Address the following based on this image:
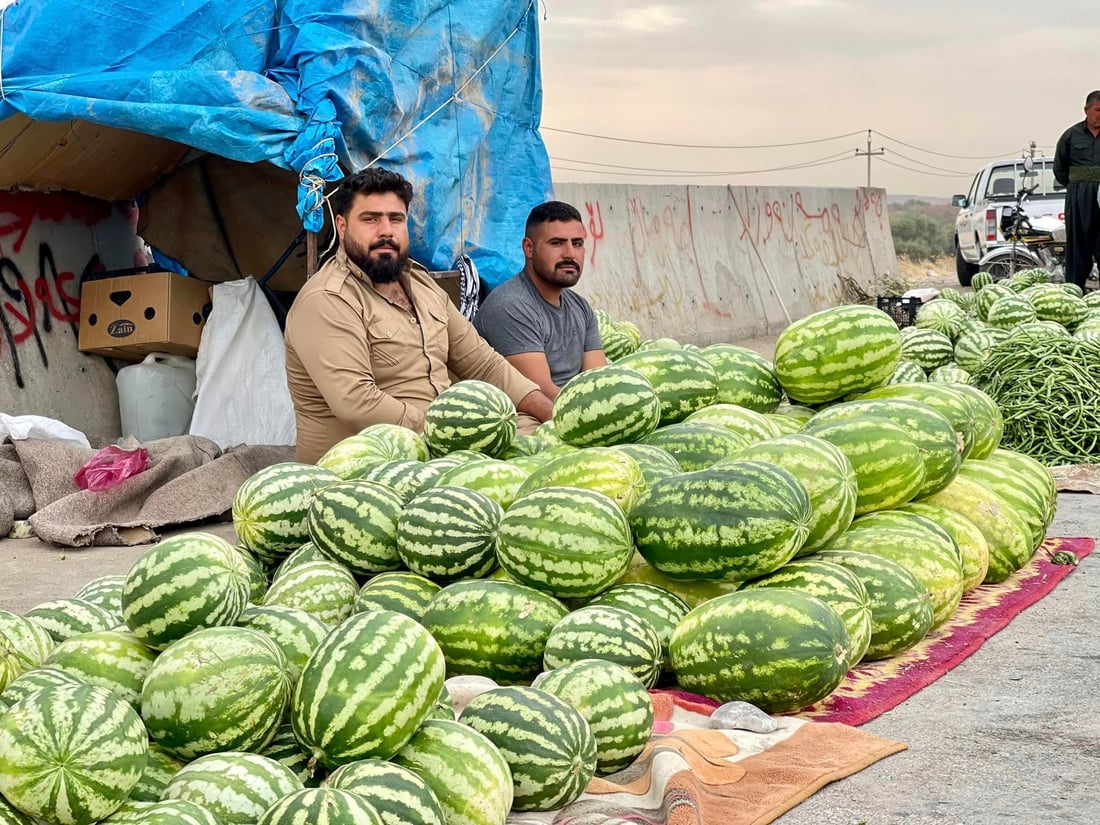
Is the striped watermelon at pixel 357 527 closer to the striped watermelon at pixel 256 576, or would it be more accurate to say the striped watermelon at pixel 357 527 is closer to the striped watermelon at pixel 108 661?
the striped watermelon at pixel 256 576

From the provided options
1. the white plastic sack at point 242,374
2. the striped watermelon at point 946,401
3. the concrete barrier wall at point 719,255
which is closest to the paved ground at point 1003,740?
the striped watermelon at point 946,401

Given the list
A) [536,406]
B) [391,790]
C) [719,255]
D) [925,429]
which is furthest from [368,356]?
[719,255]

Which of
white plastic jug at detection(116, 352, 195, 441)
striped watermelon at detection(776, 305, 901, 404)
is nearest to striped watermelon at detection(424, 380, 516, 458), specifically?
striped watermelon at detection(776, 305, 901, 404)

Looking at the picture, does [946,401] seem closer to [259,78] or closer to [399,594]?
[399,594]

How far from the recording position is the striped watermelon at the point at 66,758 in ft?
6.03

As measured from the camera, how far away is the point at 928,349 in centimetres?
758

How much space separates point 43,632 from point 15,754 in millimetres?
748

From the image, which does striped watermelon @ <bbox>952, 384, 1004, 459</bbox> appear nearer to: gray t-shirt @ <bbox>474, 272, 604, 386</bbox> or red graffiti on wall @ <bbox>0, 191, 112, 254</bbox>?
gray t-shirt @ <bbox>474, 272, 604, 386</bbox>

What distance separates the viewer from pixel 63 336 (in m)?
8.31

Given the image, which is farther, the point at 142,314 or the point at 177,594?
the point at 142,314

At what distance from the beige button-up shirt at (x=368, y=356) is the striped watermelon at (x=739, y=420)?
1.90 m

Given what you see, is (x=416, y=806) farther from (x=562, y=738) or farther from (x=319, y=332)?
(x=319, y=332)

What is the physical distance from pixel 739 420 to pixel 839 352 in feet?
1.75

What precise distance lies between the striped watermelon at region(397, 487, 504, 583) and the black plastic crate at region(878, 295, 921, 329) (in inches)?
388
